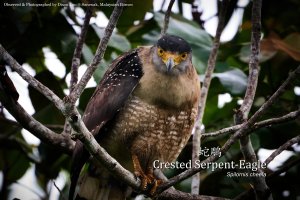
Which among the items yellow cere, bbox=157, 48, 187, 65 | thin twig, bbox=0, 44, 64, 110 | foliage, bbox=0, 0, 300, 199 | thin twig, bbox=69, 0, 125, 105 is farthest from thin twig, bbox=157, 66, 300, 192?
foliage, bbox=0, 0, 300, 199

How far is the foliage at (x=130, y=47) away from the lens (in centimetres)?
472

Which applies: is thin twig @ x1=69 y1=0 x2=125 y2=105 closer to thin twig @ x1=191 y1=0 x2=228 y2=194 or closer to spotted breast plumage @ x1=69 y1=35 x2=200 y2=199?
spotted breast plumage @ x1=69 y1=35 x2=200 y2=199

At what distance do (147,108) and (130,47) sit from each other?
3.40 feet

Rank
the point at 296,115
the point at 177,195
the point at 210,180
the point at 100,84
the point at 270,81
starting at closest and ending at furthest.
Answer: the point at 296,115
the point at 177,195
the point at 100,84
the point at 210,180
the point at 270,81

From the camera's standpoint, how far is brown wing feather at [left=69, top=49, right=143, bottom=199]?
12.9 feet

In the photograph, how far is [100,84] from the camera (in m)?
4.34

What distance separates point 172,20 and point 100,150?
2187 millimetres

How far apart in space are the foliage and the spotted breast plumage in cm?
45

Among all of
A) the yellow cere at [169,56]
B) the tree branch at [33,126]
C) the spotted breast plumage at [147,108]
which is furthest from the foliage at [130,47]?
the tree branch at [33,126]

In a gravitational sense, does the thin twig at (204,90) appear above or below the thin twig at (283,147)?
above

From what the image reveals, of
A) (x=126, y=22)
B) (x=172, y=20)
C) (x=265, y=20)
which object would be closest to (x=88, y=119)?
(x=126, y=22)

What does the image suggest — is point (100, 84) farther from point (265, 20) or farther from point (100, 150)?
point (265, 20)

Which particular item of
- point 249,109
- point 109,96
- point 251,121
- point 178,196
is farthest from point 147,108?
point 251,121

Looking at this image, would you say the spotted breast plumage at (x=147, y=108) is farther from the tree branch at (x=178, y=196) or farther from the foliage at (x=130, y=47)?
the foliage at (x=130, y=47)
